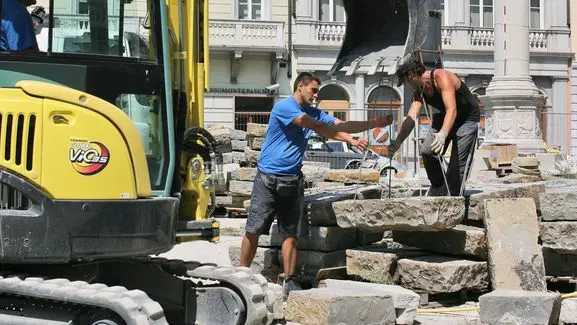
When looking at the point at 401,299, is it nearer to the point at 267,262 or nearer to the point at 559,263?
the point at 267,262

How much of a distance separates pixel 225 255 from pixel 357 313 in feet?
13.8

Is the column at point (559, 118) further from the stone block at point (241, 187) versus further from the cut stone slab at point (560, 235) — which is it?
the cut stone slab at point (560, 235)

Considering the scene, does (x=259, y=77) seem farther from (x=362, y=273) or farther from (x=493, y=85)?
(x=362, y=273)

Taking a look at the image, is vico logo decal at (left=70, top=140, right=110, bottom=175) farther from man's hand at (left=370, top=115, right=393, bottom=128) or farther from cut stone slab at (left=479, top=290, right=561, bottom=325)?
cut stone slab at (left=479, top=290, right=561, bottom=325)

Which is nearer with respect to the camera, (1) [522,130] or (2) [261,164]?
(2) [261,164]

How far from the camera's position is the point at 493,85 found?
17438mm

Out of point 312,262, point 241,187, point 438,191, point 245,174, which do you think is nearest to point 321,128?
point 312,262

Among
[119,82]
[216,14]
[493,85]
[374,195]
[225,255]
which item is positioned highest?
[216,14]

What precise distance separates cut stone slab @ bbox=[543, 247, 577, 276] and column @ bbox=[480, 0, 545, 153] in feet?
30.9

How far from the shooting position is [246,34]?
→ 3109cm

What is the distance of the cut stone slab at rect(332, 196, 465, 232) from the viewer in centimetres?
681

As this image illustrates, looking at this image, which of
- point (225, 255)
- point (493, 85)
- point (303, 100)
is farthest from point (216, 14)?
point (303, 100)

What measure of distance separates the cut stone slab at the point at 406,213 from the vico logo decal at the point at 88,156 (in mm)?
2668

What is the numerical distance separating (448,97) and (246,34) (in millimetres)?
24397
